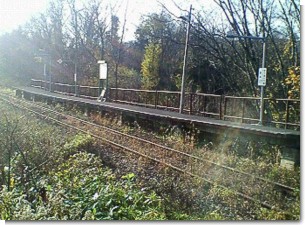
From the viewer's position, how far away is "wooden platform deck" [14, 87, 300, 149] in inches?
100

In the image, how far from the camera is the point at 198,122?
10.3 feet

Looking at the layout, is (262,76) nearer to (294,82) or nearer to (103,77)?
(294,82)

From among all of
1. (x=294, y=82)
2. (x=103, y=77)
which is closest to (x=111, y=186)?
(x=103, y=77)

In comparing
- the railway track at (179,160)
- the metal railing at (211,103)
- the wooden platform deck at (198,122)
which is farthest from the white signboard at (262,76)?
the railway track at (179,160)

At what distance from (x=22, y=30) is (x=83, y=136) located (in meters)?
0.99

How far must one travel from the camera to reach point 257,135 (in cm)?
266

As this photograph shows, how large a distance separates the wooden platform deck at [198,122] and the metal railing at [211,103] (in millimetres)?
47

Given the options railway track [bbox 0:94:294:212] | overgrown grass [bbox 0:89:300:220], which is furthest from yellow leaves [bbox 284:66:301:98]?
railway track [bbox 0:94:294:212]

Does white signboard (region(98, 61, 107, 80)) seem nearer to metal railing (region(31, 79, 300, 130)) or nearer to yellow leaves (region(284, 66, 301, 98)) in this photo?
metal railing (region(31, 79, 300, 130))

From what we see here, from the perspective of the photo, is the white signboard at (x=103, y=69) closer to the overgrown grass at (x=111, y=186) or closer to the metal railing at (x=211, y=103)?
the metal railing at (x=211, y=103)

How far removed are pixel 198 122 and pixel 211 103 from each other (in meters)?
0.24

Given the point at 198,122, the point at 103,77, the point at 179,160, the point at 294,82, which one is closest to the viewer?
the point at 294,82

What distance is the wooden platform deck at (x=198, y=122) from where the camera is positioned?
2.55 m

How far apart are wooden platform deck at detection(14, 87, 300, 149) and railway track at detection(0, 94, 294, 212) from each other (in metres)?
0.21
